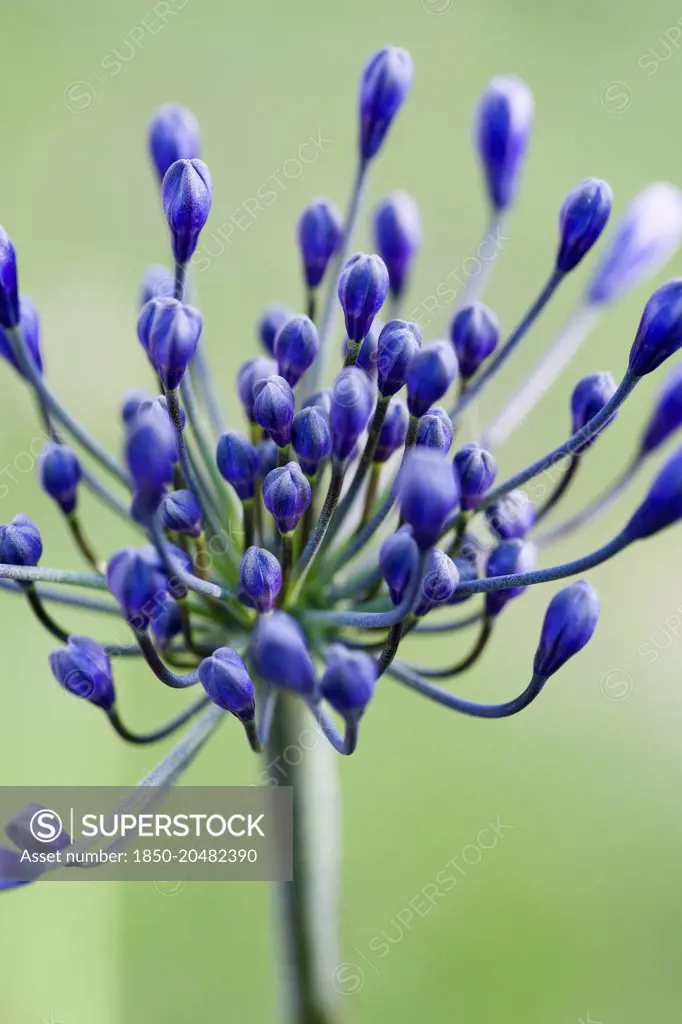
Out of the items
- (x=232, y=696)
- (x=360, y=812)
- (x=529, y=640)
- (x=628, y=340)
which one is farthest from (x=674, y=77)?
(x=232, y=696)

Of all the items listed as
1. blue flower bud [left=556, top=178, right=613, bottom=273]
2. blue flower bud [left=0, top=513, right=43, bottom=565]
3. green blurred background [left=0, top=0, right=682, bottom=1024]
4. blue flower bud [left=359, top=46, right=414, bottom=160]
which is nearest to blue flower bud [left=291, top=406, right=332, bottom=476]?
blue flower bud [left=0, top=513, right=43, bottom=565]

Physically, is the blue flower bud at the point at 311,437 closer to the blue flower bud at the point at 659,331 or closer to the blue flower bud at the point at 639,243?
the blue flower bud at the point at 659,331

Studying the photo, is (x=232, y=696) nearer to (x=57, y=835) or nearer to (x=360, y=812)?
(x=57, y=835)

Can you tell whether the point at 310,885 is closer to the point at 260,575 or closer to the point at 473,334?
the point at 260,575

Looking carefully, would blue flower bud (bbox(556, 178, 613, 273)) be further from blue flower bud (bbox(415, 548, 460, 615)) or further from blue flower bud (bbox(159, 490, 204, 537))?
blue flower bud (bbox(159, 490, 204, 537))

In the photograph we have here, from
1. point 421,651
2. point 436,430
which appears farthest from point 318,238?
point 421,651

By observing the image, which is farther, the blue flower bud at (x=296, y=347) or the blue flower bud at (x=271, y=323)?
the blue flower bud at (x=271, y=323)

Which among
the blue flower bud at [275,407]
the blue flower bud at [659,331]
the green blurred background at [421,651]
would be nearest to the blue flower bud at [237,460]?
the blue flower bud at [275,407]
